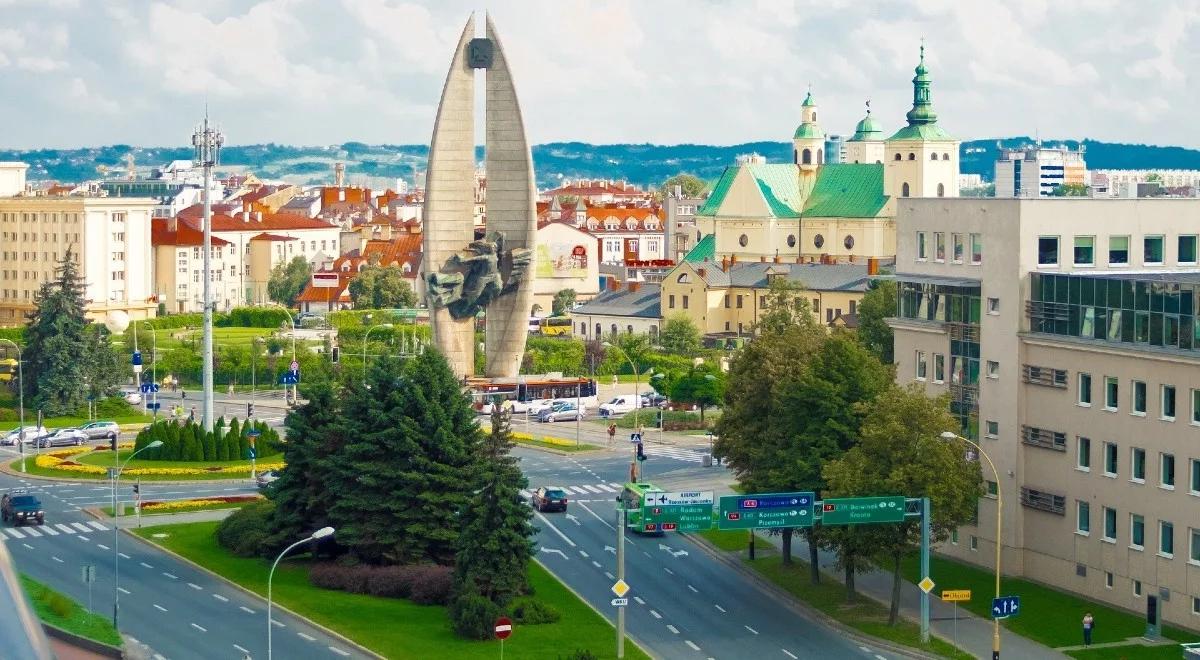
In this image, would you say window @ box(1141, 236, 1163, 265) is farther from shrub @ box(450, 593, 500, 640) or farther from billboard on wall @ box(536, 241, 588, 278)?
billboard on wall @ box(536, 241, 588, 278)

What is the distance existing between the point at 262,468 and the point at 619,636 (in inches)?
1423

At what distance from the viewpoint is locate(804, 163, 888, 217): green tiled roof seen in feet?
565

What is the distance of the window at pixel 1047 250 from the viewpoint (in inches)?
2185

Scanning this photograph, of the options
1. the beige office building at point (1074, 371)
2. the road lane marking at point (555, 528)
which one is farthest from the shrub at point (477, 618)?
the beige office building at point (1074, 371)

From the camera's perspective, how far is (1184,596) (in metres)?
47.6

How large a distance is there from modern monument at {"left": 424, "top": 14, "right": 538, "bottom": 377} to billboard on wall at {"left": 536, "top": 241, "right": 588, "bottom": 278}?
61.5m

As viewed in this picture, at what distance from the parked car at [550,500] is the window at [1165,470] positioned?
24.0 meters

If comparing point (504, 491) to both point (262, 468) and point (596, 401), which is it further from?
point (596, 401)

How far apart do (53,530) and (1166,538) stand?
35.4 meters

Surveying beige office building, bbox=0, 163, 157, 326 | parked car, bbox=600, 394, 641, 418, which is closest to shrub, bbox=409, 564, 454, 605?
parked car, bbox=600, 394, 641, 418

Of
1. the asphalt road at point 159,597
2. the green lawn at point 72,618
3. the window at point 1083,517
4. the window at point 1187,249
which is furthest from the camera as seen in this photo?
the window at point 1187,249

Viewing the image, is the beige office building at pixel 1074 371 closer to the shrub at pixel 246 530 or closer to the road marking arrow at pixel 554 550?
the road marking arrow at pixel 554 550

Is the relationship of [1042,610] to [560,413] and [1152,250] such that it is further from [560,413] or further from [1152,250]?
[560,413]

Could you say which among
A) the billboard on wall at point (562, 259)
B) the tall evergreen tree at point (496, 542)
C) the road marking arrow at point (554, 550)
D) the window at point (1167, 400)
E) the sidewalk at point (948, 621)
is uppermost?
the billboard on wall at point (562, 259)
